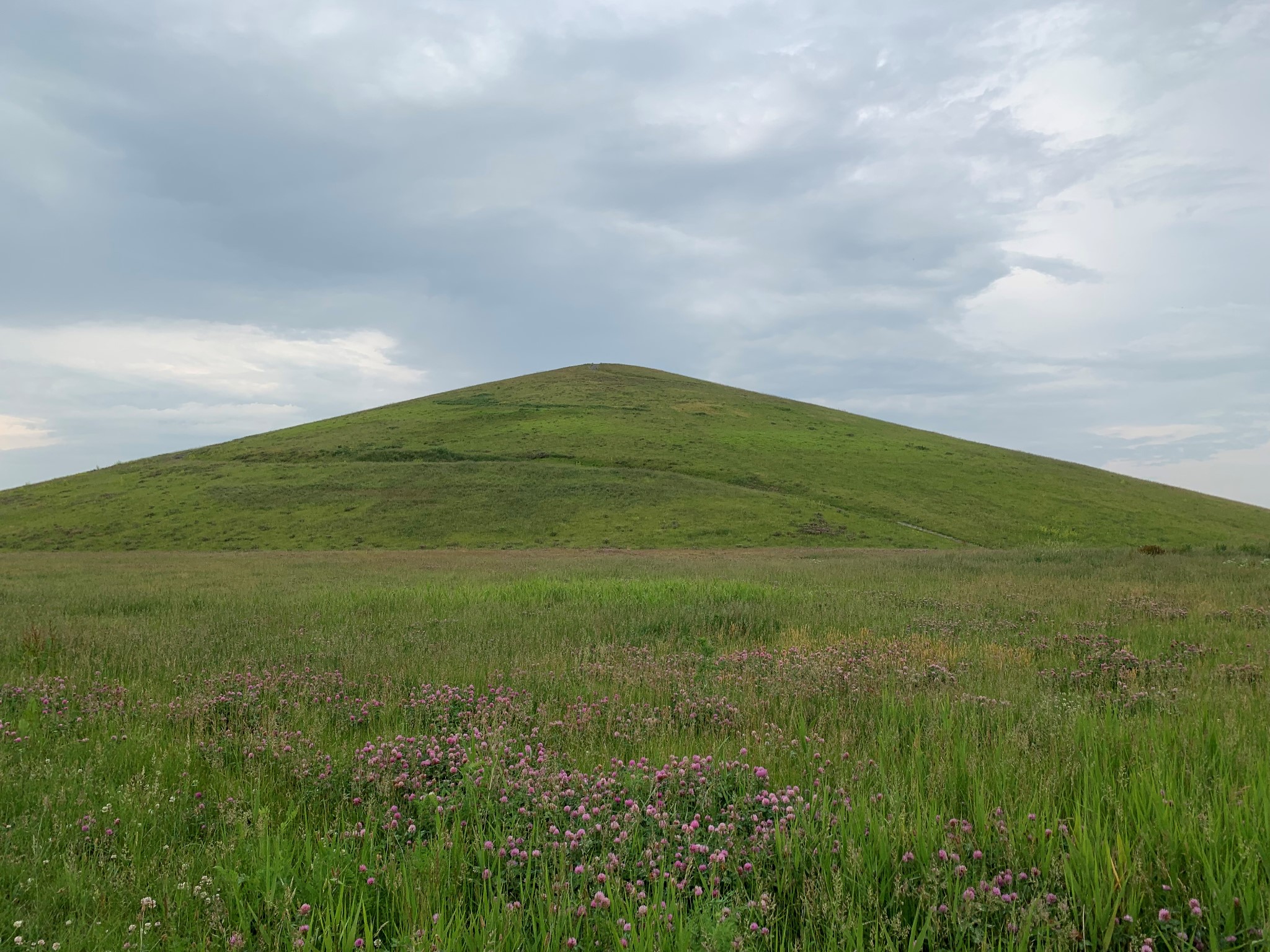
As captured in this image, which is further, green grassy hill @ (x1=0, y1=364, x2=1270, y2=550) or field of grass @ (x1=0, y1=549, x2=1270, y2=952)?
green grassy hill @ (x1=0, y1=364, x2=1270, y2=550)

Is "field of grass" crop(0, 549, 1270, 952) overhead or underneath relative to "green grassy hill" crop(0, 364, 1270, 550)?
underneath

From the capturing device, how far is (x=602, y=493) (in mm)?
63938

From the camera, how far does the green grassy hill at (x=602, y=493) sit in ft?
177

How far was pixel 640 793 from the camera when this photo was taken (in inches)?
148

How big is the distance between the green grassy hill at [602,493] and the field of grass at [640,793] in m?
42.2

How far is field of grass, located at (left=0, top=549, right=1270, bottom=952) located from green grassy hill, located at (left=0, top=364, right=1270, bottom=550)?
4218cm

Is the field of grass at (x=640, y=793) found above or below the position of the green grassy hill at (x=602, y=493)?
below

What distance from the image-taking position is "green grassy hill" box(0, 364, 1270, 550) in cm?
5381

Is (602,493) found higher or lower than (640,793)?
higher

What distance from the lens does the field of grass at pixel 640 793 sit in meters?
2.61

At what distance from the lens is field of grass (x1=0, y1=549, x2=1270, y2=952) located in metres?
2.61

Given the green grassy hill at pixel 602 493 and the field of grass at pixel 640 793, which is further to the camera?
the green grassy hill at pixel 602 493

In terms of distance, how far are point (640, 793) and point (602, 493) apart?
60266 millimetres

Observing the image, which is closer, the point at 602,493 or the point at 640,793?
the point at 640,793
